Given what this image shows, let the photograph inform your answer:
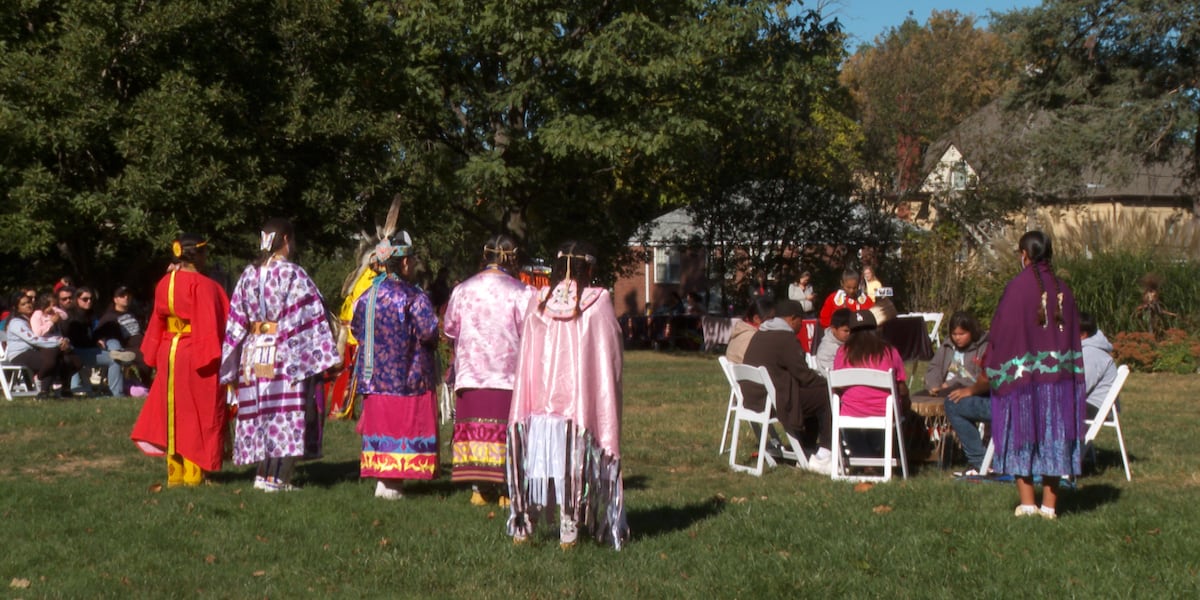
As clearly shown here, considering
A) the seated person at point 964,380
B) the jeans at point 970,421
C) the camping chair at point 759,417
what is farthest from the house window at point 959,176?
the jeans at point 970,421

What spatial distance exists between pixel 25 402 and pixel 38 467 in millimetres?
5699

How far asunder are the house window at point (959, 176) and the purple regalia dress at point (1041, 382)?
87.0 feet

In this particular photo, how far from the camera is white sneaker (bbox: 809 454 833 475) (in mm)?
10438

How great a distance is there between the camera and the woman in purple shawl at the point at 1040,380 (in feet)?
26.2

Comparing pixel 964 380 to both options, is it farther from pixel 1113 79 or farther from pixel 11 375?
pixel 1113 79

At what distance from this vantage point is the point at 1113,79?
1324 inches

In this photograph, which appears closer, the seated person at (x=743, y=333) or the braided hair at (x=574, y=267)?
the braided hair at (x=574, y=267)

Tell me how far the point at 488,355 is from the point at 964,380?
4.04 metres

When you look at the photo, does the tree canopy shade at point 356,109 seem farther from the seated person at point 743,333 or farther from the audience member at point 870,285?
the seated person at point 743,333

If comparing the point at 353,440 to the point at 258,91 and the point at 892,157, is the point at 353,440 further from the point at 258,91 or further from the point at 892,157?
Result: the point at 892,157

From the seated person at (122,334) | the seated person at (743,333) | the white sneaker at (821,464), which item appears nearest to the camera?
the white sneaker at (821,464)

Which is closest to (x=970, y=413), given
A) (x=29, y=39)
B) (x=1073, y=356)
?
(x=1073, y=356)

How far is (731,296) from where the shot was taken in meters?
34.2

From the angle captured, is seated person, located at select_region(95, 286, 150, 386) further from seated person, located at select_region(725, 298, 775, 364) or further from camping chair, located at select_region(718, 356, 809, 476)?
camping chair, located at select_region(718, 356, 809, 476)
